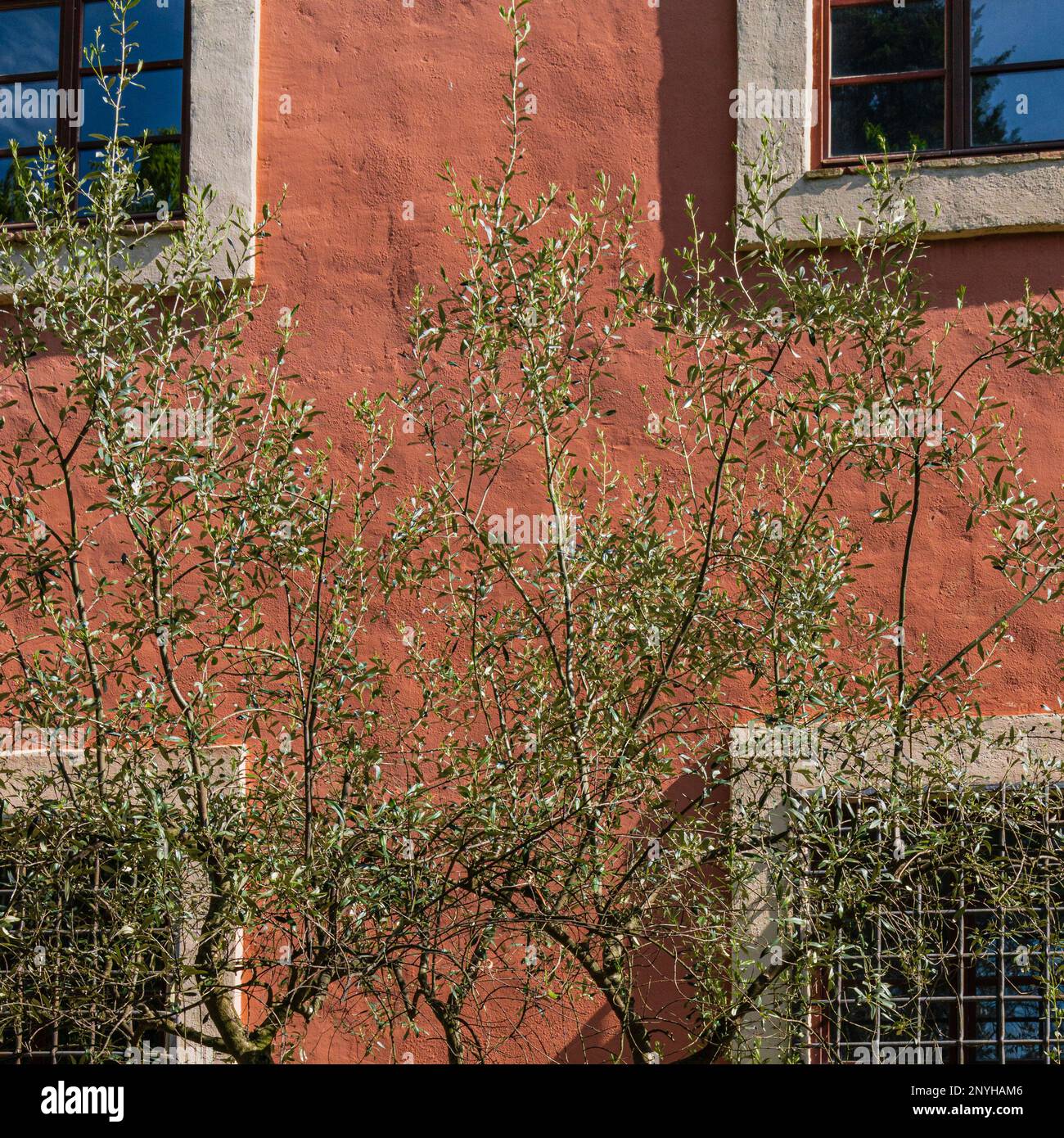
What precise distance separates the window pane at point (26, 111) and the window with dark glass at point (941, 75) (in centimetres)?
326

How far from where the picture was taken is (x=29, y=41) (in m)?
6.20

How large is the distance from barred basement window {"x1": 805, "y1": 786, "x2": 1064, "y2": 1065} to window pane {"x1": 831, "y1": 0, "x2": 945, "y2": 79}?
2.86 m

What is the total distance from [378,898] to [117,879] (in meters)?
0.69

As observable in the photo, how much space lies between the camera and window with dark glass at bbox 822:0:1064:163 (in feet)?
17.8

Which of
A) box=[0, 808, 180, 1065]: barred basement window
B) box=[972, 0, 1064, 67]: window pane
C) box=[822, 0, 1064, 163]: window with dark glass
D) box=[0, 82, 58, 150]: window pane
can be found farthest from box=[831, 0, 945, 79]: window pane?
box=[0, 808, 180, 1065]: barred basement window

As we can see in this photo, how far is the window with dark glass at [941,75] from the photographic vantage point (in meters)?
5.43

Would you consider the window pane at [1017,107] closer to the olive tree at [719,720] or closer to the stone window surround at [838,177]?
the stone window surround at [838,177]

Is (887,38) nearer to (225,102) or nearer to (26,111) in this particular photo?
(225,102)

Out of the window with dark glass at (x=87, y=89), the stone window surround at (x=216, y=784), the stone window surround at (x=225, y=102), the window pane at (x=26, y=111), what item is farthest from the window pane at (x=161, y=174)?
the stone window surround at (x=216, y=784)

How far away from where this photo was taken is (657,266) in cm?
541
